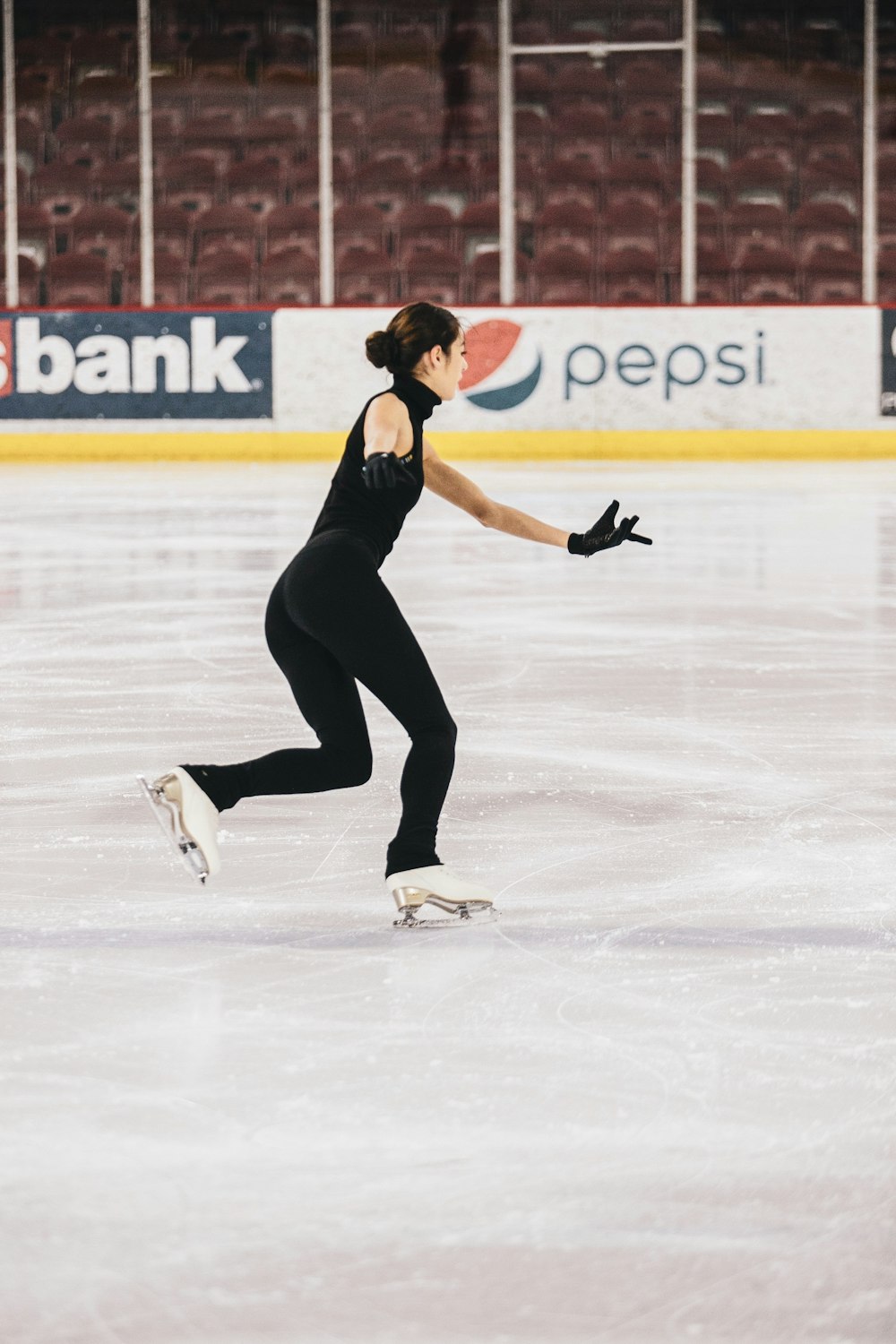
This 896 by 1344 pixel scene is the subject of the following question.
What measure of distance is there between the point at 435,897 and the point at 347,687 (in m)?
0.42

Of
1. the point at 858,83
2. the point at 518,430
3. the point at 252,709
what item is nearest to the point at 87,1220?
the point at 252,709

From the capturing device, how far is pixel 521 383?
17.2 m

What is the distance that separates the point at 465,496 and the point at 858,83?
665 inches

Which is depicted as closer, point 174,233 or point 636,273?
point 636,273

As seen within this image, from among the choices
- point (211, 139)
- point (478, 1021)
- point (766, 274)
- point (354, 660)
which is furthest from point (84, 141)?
point (478, 1021)

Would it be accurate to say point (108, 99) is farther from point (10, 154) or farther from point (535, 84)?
point (535, 84)

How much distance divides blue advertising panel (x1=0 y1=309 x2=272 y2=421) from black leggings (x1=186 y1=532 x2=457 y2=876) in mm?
14026

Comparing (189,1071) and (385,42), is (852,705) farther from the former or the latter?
(385,42)

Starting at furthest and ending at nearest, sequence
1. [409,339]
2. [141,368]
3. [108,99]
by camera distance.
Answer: [108,99] → [141,368] → [409,339]

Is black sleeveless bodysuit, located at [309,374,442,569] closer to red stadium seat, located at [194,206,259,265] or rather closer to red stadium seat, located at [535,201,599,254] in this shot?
red stadium seat, located at [535,201,599,254]

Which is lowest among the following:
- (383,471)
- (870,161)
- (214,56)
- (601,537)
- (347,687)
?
(347,687)

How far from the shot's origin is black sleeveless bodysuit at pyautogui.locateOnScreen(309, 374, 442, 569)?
336cm

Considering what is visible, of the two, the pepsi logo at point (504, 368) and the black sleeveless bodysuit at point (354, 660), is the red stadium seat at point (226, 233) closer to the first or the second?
the pepsi logo at point (504, 368)

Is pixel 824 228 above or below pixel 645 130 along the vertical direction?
below
